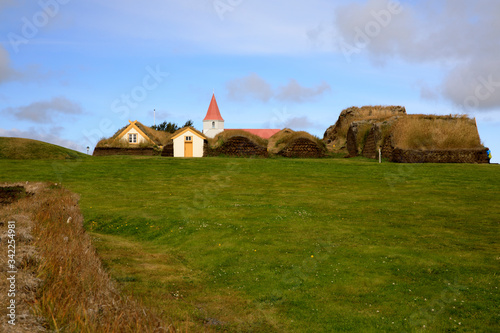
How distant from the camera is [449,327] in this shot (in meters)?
7.93

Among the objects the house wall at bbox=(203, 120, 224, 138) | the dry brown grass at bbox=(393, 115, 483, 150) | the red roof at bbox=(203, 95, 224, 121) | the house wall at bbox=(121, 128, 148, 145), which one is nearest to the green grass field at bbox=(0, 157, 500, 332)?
the dry brown grass at bbox=(393, 115, 483, 150)

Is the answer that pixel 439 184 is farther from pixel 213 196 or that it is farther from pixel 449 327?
pixel 449 327

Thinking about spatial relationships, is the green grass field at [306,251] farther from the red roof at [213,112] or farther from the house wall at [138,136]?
the red roof at [213,112]

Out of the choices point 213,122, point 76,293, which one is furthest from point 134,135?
point 76,293

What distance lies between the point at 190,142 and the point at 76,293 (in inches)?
1861

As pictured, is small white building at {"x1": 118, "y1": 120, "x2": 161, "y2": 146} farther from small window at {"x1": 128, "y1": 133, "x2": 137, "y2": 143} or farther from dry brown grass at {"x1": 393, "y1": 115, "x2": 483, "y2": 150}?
dry brown grass at {"x1": 393, "y1": 115, "x2": 483, "y2": 150}

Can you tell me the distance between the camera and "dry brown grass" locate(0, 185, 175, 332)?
218 inches

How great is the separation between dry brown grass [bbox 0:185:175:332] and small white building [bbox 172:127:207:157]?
43017 millimetres

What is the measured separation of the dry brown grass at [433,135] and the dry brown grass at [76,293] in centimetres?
3428

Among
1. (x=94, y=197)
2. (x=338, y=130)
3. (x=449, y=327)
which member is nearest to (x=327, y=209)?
(x=449, y=327)

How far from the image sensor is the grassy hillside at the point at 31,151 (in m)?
38.9

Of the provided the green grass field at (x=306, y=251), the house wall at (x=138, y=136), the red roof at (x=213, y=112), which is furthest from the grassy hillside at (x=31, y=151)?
the red roof at (x=213, y=112)

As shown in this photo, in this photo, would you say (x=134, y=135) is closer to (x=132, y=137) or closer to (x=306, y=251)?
(x=132, y=137)

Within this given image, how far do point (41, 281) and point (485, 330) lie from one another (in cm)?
815
